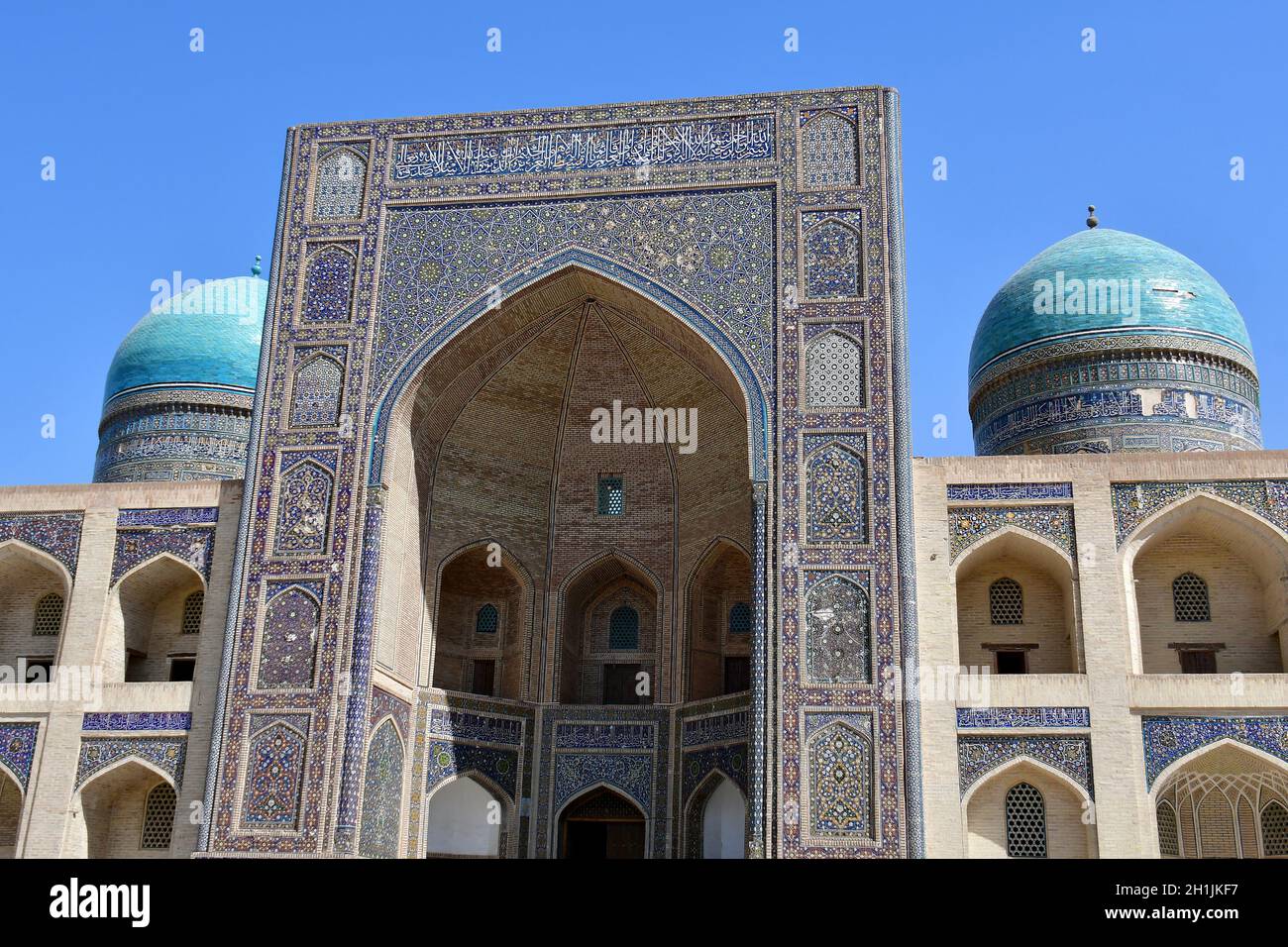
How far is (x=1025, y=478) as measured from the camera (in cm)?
1112

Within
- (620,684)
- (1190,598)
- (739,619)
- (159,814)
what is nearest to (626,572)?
(620,684)

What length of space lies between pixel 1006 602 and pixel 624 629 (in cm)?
365

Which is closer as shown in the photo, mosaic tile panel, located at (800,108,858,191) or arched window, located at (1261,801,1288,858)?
arched window, located at (1261,801,1288,858)

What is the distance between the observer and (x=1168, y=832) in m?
10.6

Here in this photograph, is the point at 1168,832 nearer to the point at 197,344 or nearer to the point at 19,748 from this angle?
the point at 19,748

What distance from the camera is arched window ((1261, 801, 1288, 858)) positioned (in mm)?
10484

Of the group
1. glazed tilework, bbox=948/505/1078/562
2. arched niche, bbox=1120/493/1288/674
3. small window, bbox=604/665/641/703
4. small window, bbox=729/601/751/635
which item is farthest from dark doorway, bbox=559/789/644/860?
arched niche, bbox=1120/493/1288/674

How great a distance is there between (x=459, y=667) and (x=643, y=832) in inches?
91.5

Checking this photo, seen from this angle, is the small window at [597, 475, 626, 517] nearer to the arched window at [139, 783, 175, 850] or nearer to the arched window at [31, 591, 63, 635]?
the arched window at [139, 783, 175, 850]

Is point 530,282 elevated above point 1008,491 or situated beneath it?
elevated above

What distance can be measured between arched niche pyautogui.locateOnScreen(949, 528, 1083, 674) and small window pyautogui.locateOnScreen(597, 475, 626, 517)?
330 cm

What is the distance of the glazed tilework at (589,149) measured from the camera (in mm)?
12086

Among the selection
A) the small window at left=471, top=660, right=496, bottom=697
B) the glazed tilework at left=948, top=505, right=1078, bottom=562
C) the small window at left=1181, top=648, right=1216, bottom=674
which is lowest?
the small window at left=1181, top=648, right=1216, bottom=674

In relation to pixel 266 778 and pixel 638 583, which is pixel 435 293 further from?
pixel 266 778
